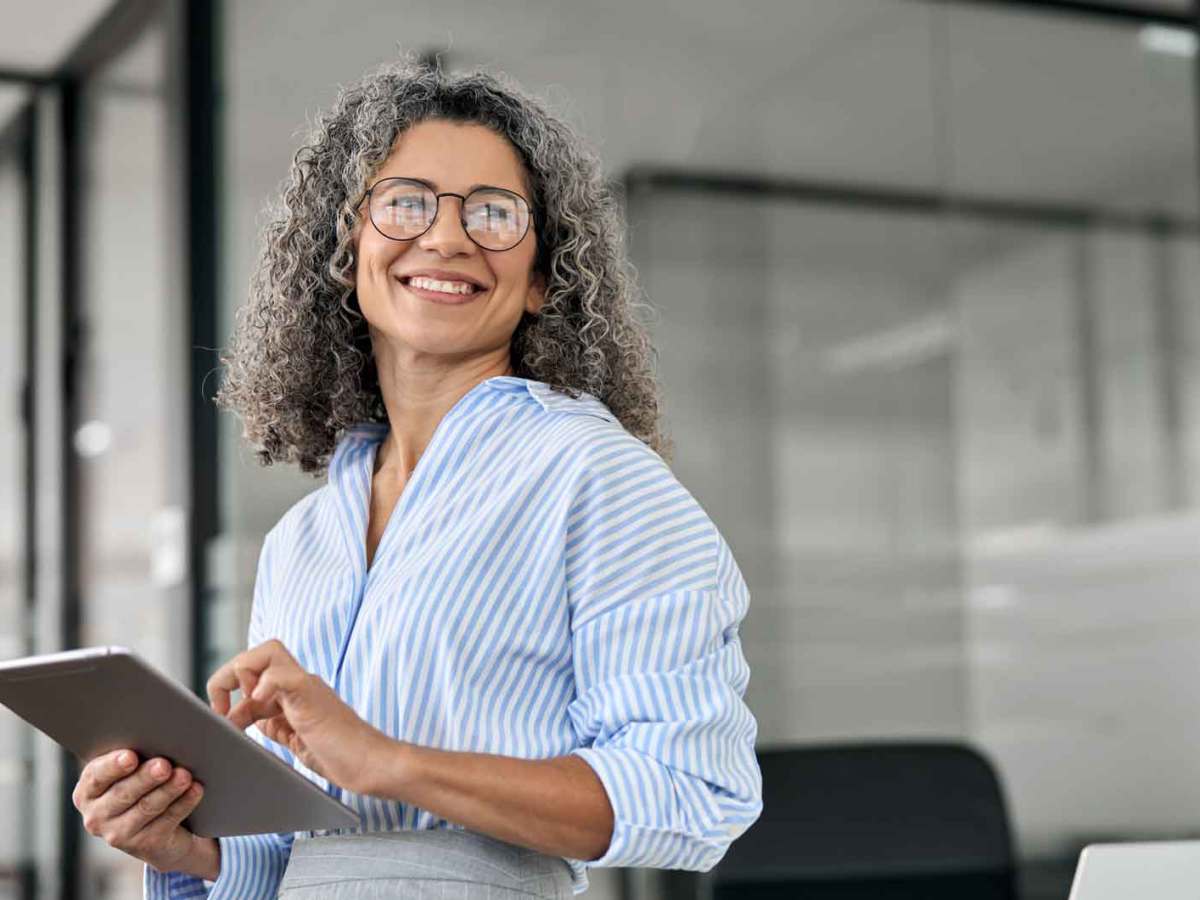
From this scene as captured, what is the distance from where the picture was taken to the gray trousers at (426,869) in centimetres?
124

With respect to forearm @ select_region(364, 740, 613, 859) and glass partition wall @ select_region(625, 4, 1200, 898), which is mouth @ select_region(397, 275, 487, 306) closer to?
forearm @ select_region(364, 740, 613, 859)

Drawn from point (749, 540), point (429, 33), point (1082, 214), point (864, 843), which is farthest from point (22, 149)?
point (864, 843)

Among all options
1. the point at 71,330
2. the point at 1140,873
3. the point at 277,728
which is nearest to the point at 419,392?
the point at 277,728

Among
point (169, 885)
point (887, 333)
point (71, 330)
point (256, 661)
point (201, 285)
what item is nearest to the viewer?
point (256, 661)

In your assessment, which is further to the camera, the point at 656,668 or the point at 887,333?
the point at 887,333

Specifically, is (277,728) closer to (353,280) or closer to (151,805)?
(151,805)

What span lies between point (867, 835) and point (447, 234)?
56.7 inches

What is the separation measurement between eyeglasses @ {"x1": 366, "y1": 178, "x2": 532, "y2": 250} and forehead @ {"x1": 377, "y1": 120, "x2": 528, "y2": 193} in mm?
11

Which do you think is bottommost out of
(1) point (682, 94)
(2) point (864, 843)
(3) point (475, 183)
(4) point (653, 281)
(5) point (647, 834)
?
(2) point (864, 843)

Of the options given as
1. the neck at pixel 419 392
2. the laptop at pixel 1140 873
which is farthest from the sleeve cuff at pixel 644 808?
the neck at pixel 419 392

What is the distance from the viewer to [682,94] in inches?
148

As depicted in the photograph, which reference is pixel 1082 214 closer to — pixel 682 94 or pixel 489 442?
pixel 682 94

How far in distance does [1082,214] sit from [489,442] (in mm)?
2912

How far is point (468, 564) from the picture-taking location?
1264mm
